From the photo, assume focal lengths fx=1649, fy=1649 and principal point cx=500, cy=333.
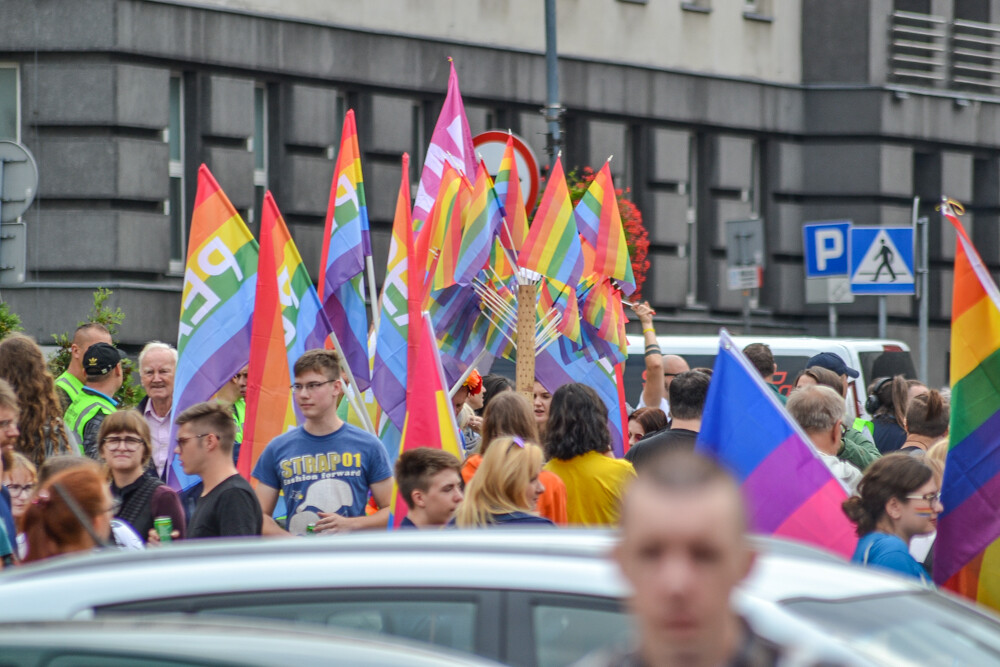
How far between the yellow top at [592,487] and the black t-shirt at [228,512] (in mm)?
1270

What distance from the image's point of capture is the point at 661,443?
701 cm

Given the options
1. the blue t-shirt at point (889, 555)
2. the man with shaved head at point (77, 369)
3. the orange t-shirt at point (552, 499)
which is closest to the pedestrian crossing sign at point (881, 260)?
the man with shaved head at point (77, 369)

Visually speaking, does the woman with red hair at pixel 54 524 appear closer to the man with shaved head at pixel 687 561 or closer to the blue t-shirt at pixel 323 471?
the blue t-shirt at pixel 323 471

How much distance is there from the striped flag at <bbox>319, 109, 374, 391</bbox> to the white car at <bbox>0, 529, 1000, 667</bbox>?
6.32 meters

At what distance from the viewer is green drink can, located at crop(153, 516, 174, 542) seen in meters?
6.25

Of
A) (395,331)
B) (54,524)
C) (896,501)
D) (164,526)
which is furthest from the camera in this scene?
(395,331)

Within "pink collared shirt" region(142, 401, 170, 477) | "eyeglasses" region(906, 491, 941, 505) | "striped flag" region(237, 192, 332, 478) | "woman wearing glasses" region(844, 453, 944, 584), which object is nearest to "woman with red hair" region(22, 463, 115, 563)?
A: "woman wearing glasses" region(844, 453, 944, 584)

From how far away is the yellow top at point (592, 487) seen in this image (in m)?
6.56

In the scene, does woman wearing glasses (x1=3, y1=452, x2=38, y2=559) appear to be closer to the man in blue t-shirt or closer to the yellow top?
the man in blue t-shirt

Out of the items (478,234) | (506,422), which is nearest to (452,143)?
(478,234)

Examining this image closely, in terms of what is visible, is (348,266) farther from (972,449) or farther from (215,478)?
(972,449)

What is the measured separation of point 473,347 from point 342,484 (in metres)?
3.73

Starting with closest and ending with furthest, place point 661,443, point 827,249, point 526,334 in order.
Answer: point 661,443
point 526,334
point 827,249

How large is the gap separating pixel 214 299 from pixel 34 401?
2.16 meters
